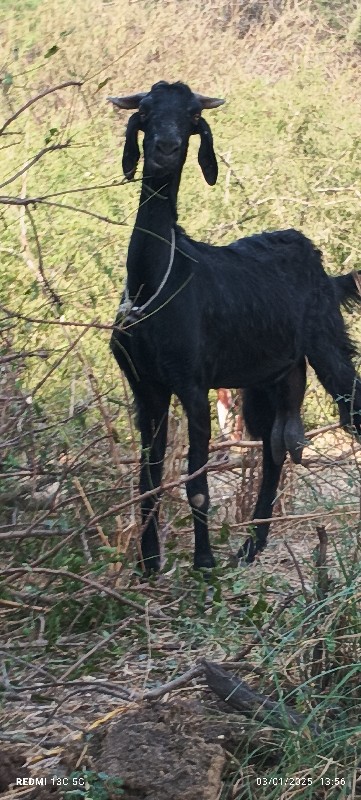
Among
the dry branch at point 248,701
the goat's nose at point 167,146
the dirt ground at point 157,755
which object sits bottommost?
the dirt ground at point 157,755

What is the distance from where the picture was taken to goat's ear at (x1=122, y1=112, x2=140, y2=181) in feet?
18.9

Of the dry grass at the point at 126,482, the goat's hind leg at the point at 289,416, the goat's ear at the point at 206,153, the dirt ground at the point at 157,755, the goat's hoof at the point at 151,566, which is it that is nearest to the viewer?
the dirt ground at the point at 157,755

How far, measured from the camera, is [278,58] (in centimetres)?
1435

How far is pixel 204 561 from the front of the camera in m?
5.43

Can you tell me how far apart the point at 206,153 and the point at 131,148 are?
1.34ft

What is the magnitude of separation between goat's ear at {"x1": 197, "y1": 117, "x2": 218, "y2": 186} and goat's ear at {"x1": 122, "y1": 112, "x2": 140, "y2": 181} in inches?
12.3

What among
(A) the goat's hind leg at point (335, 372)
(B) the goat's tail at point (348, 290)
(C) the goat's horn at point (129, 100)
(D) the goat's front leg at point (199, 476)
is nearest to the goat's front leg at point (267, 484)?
(A) the goat's hind leg at point (335, 372)

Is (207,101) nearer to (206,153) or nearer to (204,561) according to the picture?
(206,153)

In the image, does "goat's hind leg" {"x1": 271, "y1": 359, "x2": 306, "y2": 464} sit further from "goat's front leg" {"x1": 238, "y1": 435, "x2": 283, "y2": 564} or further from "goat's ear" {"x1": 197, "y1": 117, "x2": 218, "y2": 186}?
"goat's ear" {"x1": 197, "y1": 117, "x2": 218, "y2": 186}

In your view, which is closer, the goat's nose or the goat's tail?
the goat's nose

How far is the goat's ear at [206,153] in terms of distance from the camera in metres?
5.90

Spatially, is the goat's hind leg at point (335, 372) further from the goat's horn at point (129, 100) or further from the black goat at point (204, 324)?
the goat's horn at point (129, 100)

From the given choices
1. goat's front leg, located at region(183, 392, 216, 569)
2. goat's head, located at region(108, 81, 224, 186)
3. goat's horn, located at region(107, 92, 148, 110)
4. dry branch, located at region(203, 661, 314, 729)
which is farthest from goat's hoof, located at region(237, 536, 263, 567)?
goat's horn, located at region(107, 92, 148, 110)

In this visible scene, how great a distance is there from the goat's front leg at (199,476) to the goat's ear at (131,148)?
116cm
